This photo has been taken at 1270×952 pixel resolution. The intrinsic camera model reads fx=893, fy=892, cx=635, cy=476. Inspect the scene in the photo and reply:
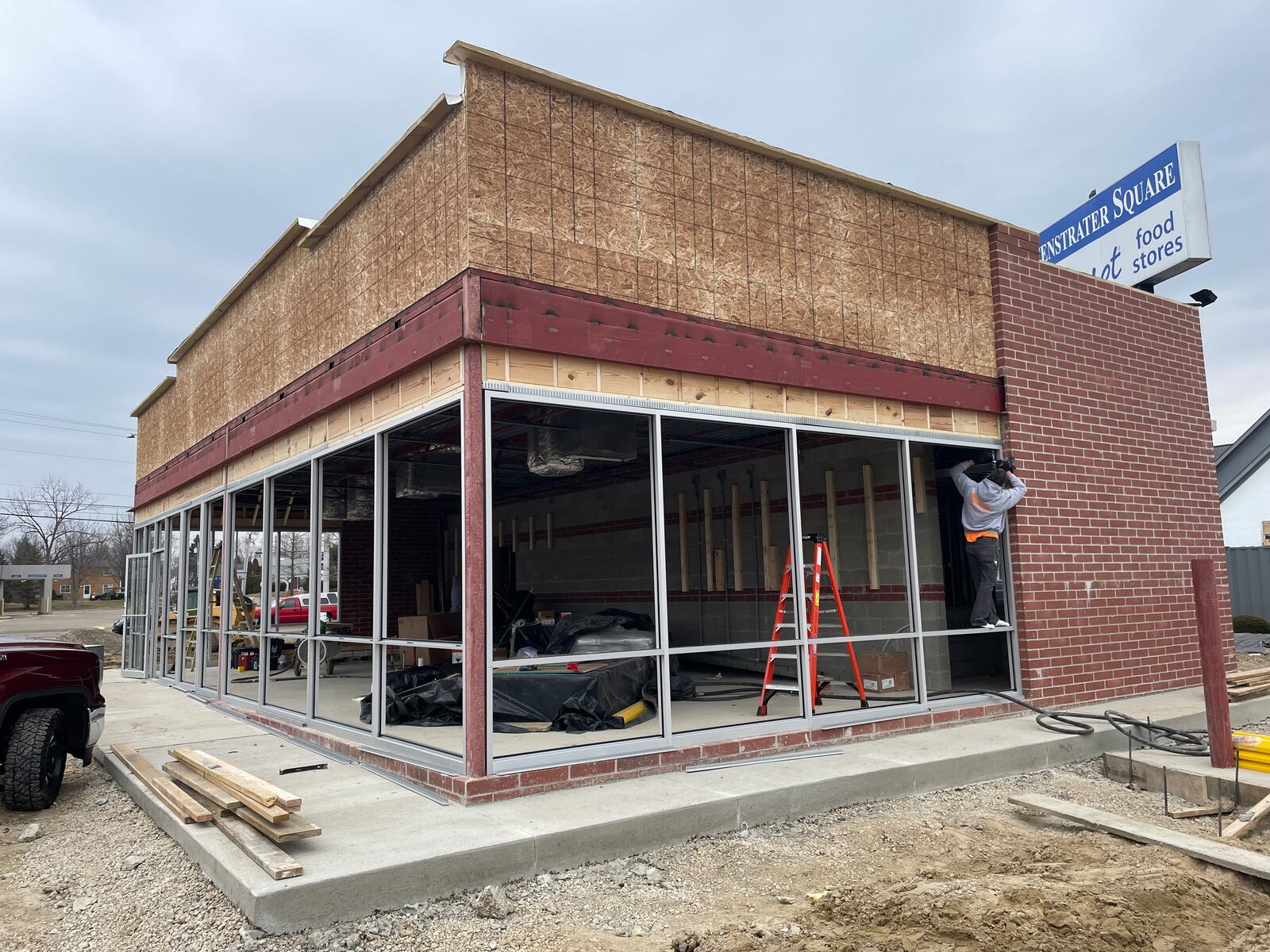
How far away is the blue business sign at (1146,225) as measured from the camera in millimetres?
12523

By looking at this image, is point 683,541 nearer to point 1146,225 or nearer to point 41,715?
point 41,715

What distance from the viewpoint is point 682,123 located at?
730 centimetres

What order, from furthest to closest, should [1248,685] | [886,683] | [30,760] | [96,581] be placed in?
1. [96,581]
2. [1248,685]
3. [886,683]
4. [30,760]

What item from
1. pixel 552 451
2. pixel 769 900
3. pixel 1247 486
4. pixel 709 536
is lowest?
pixel 769 900

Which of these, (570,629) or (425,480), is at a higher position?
(425,480)

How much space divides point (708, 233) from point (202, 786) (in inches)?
221

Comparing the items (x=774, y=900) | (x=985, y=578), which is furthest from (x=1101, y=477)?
(x=774, y=900)

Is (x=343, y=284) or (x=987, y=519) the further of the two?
(x=987, y=519)

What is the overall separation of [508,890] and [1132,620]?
8161 mm

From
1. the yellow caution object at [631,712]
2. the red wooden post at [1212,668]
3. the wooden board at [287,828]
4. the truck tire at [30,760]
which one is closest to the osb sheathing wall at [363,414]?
the wooden board at [287,828]

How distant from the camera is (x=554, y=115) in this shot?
671cm

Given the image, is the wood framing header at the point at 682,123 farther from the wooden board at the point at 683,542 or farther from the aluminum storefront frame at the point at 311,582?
the wooden board at the point at 683,542

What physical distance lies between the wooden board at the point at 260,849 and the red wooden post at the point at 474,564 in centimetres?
136

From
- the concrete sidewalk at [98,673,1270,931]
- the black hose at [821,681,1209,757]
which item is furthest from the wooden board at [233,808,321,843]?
the black hose at [821,681,1209,757]
